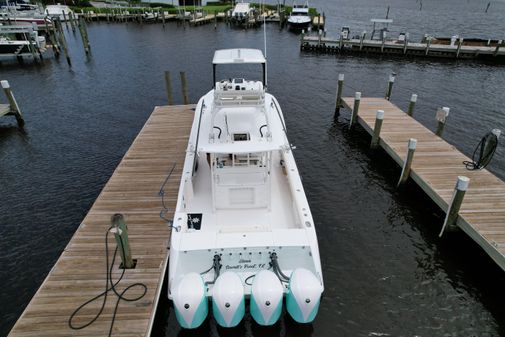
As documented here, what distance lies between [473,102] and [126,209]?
21597mm

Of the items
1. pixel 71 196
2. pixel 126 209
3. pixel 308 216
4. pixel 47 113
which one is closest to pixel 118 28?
pixel 47 113

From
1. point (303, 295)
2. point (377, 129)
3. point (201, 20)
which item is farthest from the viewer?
point (201, 20)

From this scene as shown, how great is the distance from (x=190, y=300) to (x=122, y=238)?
2001 millimetres

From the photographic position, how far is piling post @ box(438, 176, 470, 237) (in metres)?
8.75

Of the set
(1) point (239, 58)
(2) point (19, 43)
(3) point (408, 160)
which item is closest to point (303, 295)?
(3) point (408, 160)

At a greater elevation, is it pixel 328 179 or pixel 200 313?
pixel 200 313

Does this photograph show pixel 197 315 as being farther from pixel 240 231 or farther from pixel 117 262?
pixel 117 262

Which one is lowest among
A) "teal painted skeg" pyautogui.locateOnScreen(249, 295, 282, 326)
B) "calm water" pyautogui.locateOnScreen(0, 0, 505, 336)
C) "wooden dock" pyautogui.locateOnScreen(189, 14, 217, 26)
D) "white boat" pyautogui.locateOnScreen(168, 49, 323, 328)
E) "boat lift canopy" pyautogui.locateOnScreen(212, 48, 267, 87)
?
"calm water" pyautogui.locateOnScreen(0, 0, 505, 336)

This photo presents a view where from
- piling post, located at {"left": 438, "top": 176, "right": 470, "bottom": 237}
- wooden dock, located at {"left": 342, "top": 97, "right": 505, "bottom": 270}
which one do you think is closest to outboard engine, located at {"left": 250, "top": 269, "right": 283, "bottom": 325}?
wooden dock, located at {"left": 342, "top": 97, "right": 505, "bottom": 270}

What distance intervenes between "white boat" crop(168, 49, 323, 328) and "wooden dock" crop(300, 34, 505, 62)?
1014 inches

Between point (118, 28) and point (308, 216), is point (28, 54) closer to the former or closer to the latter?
point (118, 28)

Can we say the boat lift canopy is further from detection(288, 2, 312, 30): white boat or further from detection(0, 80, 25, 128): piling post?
detection(288, 2, 312, 30): white boat

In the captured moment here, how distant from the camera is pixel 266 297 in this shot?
6324 mm

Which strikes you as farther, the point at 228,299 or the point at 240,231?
the point at 240,231
